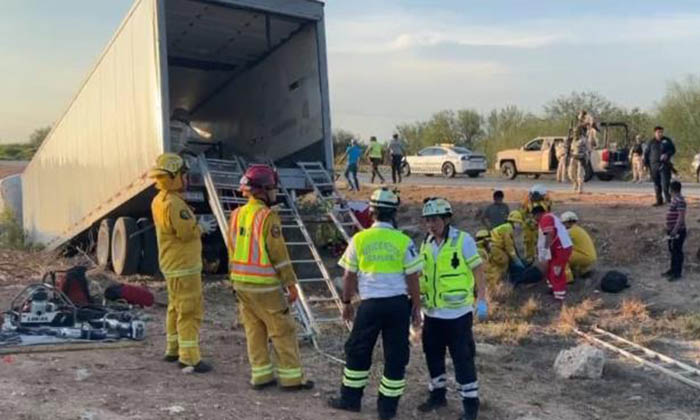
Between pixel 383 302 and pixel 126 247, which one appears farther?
pixel 126 247

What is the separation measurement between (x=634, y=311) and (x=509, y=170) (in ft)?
61.4

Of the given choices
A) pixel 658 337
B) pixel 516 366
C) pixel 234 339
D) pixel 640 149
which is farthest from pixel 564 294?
pixel 640 149

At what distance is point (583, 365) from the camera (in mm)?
6965

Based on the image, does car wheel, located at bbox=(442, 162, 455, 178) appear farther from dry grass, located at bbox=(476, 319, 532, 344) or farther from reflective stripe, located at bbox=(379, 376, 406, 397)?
reflective stripe, located at bbox=(379, 376, 406, 397)

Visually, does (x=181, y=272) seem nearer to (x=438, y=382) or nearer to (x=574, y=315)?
(x=438, y=382)

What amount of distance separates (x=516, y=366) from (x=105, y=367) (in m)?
3.59

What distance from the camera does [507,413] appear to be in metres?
5.87

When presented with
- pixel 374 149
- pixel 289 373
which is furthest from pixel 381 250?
pixel 374 149

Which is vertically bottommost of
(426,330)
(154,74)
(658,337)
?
(658,337)

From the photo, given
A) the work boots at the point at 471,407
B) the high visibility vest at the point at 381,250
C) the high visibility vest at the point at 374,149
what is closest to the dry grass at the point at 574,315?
the work boots at the point at 471,407

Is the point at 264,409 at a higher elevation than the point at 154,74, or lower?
lower

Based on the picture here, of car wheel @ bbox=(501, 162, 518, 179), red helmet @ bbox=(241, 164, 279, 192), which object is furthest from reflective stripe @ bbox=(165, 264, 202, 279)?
car wheel @ bbox=(501, 162, 518, 179)

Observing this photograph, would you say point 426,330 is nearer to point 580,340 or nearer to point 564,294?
point 580,340

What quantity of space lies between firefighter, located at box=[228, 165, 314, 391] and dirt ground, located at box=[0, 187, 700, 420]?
0.20m
